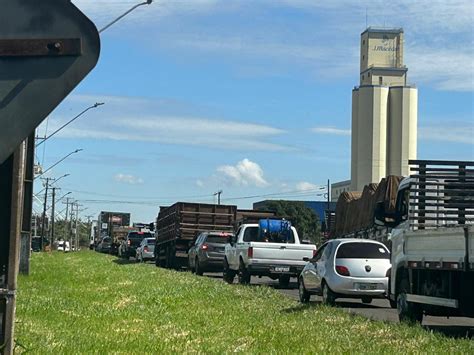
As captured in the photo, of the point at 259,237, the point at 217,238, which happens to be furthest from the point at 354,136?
the point at 259,237

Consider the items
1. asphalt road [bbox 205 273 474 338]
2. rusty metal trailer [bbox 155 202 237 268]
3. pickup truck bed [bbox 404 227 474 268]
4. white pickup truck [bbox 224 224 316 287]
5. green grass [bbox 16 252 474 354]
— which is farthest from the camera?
rusty metal trailer [bbox 155 202 237 268]

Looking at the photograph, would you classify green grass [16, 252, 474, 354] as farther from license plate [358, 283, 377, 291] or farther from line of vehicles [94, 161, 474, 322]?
license plate [358, 283, 377, 291]

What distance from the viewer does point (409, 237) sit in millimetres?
13344

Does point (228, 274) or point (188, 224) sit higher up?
point (188, 224)

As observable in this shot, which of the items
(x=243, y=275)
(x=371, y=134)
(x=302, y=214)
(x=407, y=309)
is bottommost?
(x=243, y=275)

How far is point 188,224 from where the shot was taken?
3688 cm

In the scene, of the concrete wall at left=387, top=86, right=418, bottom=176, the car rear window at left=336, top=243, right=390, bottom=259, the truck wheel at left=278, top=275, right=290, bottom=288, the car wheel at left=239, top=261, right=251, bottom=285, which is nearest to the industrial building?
the concrete wall at left=387, top=86, right=418, bottom=176

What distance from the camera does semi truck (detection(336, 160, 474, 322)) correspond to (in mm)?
11719

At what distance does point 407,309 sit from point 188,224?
24023 millimetres

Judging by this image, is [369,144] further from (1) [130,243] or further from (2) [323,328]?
(2) [323,328]

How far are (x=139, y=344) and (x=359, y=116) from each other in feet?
354

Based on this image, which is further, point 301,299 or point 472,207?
point 301,299

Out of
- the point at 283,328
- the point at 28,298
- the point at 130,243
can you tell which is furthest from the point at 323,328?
the point at 130,243

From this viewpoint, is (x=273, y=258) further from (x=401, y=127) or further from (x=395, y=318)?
(x=401, y=127)
